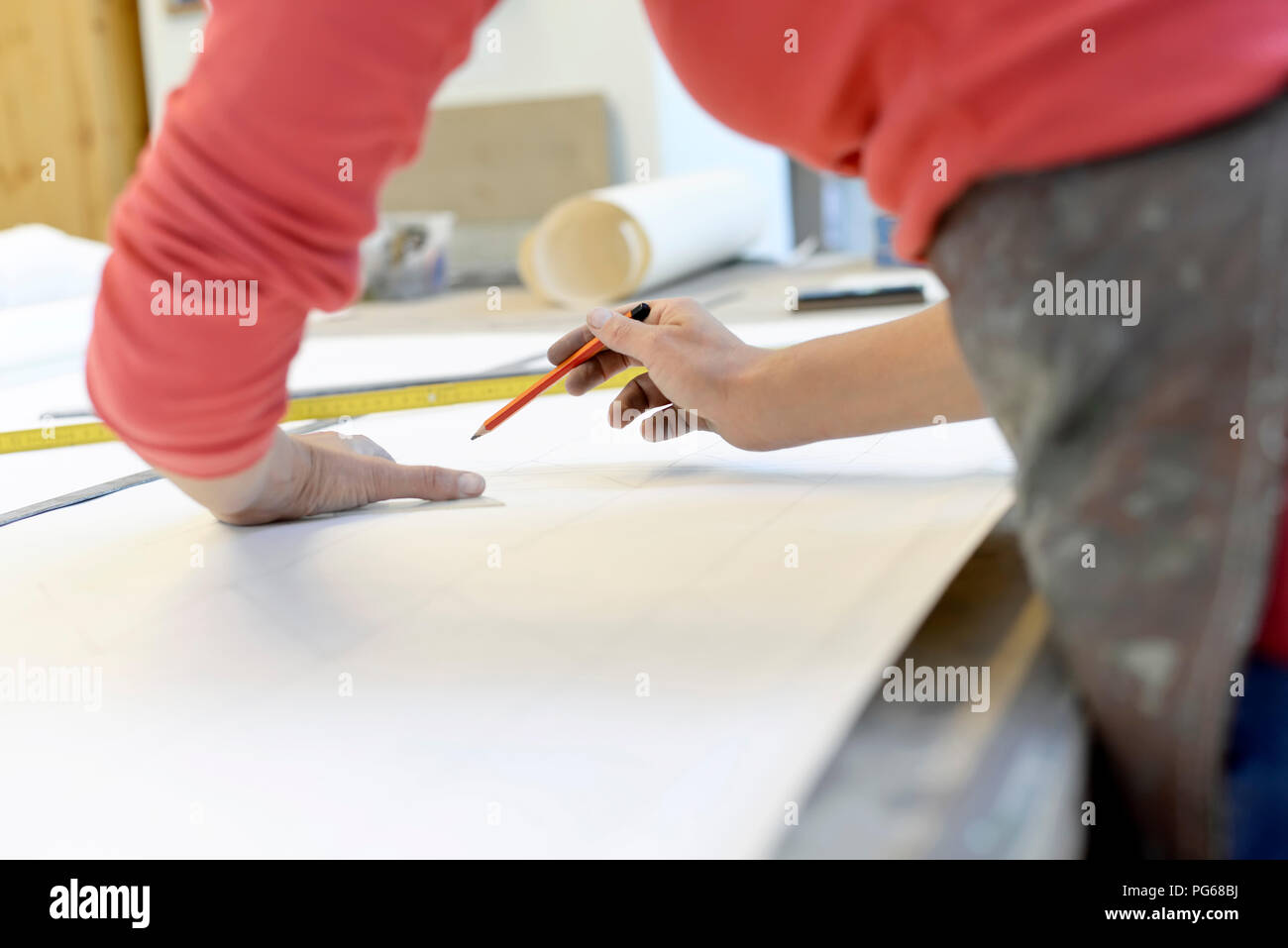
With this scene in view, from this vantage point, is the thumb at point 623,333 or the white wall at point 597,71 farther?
the white wall at point 597,71

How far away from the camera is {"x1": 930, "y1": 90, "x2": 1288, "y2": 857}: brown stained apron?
0.44m

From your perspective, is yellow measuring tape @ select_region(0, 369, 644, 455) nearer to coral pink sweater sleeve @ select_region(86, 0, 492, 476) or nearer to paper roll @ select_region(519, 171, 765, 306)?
coral pink sweater sleeve @ select_region(86, 0, 492, 476)

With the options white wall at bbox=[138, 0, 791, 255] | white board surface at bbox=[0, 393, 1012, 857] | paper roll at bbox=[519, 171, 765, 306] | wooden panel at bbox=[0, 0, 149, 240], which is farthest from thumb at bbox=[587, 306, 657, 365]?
wooden panel at bbox=[0, 0, 149, 240]

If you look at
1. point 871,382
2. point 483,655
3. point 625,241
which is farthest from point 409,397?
point 625,241

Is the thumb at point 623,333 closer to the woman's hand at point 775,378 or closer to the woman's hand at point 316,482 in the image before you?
the woman's hand at point 775,378

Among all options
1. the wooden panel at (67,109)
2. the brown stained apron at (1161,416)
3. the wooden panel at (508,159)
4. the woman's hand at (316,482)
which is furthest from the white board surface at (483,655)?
the wooden panel at (67,109)

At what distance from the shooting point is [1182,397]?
45 centimetres

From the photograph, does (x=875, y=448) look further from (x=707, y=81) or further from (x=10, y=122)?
(x=10, y=122)

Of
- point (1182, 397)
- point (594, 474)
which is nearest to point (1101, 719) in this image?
point (1182, 397)

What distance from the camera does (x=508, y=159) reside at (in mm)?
3322

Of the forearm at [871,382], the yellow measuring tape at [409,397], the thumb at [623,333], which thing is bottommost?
the yellow measuring tape at [409,397]

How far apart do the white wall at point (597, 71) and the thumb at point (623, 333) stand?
7.21ft

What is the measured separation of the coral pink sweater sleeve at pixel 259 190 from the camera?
20.3 inches
